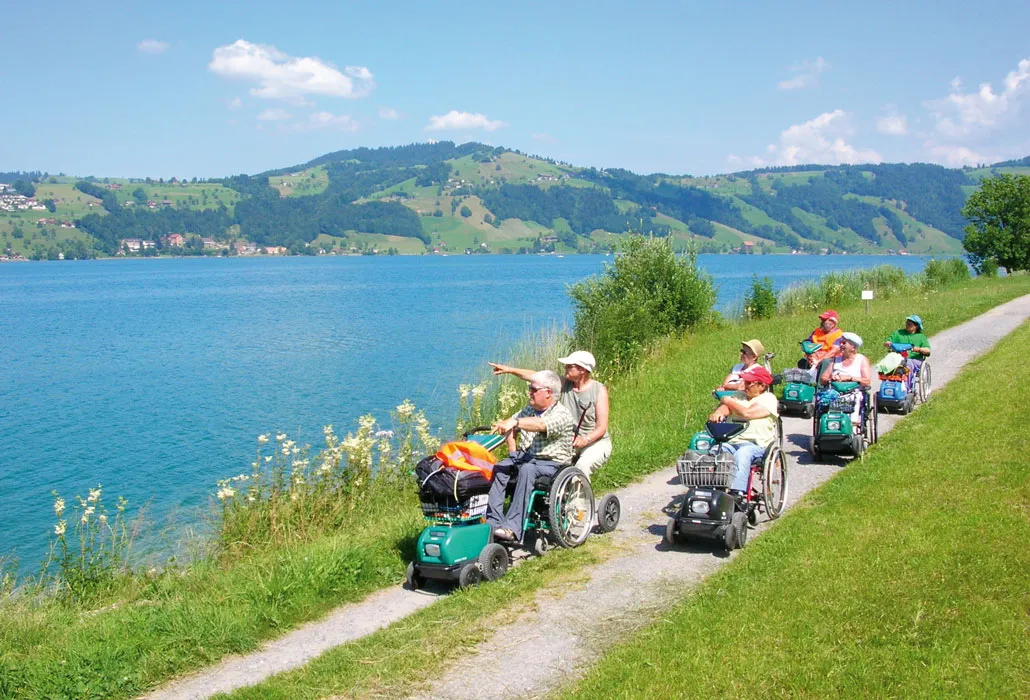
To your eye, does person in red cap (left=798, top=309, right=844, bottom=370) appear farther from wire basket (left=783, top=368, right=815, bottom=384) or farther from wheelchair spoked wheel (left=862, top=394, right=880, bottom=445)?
wheelchair spoked wheel (left=862, top=394, right=880, bottom=445)

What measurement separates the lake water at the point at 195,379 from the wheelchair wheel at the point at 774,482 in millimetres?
10918

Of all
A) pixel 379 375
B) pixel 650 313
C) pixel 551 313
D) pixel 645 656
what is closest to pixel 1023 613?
pixel 645 656

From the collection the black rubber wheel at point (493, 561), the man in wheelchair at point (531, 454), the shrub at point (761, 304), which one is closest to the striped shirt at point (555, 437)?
the man in wheelchair at point (531, 454)

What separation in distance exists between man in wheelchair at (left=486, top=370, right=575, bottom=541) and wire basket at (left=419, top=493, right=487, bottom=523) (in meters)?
0.22

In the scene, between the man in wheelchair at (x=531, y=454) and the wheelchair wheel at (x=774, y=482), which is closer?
the man in wheelchair at (x=531, y=454)

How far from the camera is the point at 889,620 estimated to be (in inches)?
230

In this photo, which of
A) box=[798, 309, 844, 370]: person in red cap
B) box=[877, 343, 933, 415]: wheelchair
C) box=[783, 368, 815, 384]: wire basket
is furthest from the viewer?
box=[798, 309, 844, 370]: person in red cap

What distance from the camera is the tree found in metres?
44.5

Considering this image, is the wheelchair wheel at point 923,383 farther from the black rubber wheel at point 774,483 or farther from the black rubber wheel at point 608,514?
the black rubber wheel at point 608,514

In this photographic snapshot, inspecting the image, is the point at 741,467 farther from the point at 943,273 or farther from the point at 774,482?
the point at 943,273

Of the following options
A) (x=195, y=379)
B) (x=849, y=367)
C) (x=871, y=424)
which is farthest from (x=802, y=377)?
(x=195, y=379)

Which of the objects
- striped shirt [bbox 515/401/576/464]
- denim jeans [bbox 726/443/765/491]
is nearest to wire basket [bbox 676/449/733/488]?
denim jeans [bbox 726/443/765/491]

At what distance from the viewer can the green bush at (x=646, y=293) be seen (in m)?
25.3

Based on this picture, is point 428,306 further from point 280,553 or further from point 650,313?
point 280,553
